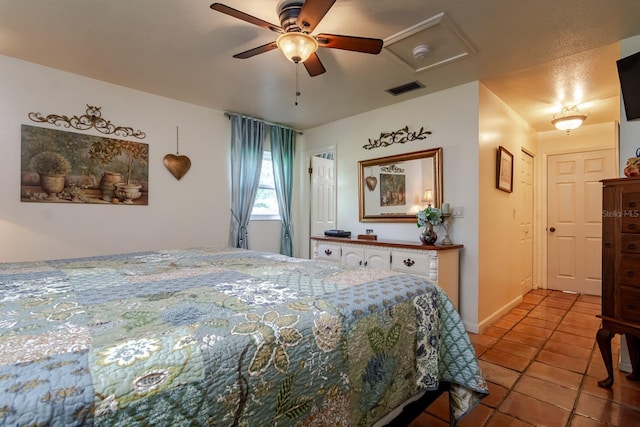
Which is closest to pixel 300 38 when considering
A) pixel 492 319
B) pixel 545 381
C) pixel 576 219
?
pixel 545 381

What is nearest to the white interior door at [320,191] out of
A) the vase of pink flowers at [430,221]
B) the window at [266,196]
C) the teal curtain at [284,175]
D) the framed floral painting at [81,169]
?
the teal curtain at [284,175]

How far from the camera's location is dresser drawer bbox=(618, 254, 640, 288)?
1904mm

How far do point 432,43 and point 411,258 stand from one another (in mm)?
1824

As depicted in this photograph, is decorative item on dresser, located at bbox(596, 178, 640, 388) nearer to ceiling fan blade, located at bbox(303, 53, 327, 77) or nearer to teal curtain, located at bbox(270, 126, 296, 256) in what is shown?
ceiling fan blade, located at bbox(303, 53, 327, 77)

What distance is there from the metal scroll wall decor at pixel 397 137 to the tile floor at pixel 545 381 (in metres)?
2.12

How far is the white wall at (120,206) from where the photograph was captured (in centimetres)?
260

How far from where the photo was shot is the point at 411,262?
116 inches

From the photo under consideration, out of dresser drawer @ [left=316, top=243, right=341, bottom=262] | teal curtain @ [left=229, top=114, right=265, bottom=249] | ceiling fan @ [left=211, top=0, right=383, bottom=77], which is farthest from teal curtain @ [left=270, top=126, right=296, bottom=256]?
ceiling fan @ [left=211, top=0, right=383, bottom=77]

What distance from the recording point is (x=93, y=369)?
→ 2.05 ft

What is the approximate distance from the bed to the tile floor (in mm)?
670

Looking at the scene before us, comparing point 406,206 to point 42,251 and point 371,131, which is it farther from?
point 42,251

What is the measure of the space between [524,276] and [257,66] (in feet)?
14.0

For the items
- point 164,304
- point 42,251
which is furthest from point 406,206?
point 42,251

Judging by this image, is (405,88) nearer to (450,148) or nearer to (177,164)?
(450,148)
